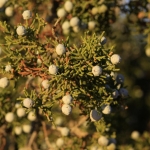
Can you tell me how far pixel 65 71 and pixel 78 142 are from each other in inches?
37.4

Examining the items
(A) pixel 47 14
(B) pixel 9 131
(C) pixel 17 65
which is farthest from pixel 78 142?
(A) pixel 47 14

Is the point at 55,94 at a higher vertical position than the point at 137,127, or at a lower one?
higher

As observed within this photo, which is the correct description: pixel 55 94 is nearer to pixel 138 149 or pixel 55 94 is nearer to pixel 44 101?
pixel 44 101

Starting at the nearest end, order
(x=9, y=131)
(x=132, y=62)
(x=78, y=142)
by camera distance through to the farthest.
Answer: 1. (x=78, y=142)
2. (x=9, y=131)
3. (x=132, y=62)

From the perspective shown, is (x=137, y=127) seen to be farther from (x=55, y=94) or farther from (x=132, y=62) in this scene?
(x=55, y=94)

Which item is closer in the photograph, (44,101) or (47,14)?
(44,101)

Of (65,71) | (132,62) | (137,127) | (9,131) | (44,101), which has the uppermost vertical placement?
(132,62)

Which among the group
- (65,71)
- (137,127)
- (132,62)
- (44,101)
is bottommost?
(137,127)

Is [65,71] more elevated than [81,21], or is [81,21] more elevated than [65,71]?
[81,21]

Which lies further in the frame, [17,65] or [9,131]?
[9,131]

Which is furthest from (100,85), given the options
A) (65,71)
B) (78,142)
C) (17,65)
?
(78,142)

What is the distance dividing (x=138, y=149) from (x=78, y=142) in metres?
0.97

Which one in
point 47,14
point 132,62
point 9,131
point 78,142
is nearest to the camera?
point 78,142

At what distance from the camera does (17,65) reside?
215 cm
